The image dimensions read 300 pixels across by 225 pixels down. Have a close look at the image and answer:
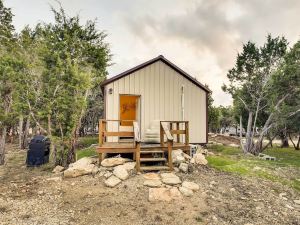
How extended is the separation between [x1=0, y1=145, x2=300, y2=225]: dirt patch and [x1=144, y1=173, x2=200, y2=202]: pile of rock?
20cm

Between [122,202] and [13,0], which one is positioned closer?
[122,202]

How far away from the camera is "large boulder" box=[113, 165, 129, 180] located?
894 cm

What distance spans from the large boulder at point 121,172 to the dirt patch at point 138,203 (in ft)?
0.68

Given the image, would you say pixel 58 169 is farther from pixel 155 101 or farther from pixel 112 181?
pixel 155 101

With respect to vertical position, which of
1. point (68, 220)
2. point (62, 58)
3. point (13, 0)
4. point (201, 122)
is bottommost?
point (68, 220)

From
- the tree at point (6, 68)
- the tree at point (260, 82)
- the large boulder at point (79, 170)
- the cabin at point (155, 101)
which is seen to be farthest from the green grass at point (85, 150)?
the tree at point (260, 82)

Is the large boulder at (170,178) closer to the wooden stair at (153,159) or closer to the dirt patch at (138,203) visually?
the dirt patch at (138,203)

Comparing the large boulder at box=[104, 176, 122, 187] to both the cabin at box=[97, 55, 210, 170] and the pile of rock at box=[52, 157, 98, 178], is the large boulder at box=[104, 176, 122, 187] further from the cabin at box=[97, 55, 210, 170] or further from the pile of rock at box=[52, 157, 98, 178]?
the cabin at box=[97, 55, 210, 170]

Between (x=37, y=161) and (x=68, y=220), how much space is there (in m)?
8.07

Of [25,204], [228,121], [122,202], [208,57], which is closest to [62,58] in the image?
[25,204]

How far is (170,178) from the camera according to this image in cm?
891

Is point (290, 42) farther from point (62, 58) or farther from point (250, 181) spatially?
point (62, 58)

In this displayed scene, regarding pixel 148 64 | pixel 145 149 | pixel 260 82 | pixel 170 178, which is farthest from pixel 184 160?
pixel 260 82

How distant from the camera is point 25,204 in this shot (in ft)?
25.2
